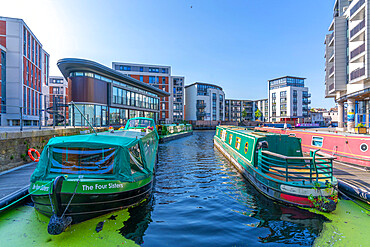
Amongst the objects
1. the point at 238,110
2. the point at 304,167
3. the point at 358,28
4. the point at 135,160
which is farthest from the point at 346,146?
the point at 238,110

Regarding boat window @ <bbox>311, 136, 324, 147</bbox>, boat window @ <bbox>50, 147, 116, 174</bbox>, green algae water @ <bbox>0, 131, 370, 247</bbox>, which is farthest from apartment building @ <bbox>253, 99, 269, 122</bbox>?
boat window @ <bbox>50, 147, 116, 174</bbox>

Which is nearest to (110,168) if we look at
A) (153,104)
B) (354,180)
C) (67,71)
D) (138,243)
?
(138,243)

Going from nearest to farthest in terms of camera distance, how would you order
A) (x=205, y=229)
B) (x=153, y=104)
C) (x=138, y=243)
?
(x=138, y=243)
(x=205, y=229)
(x=153, y=104)

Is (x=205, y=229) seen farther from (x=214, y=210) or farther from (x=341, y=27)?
(x=341, y=27)

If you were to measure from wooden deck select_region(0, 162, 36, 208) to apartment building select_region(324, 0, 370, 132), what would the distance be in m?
29.9

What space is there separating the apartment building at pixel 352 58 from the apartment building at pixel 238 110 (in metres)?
62.3

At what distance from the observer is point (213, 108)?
80.6 metres

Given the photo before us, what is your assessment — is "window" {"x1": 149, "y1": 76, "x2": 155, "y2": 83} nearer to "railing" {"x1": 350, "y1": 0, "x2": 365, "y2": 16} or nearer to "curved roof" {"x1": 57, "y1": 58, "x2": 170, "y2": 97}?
"curved roof" {"x1": 57, "y1": 58, "x2": 170, "y2": 97}

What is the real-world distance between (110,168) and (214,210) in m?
3.58

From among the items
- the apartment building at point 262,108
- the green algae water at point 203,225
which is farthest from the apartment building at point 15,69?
the apartment building at point 262,108

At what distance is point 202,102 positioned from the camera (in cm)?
7800

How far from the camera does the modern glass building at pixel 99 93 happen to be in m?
25.8

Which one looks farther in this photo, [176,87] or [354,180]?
Answer: [176,87]

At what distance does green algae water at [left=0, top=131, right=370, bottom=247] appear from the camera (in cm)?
453
